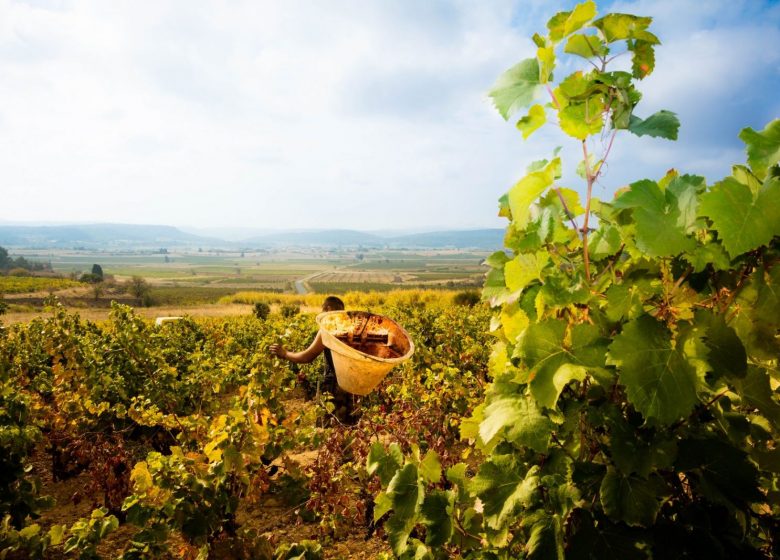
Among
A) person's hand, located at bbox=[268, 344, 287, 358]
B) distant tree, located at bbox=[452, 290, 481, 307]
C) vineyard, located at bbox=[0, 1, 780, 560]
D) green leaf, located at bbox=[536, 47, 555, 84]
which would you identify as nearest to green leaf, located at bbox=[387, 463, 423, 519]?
vineyard, located at bbox=[0, 1, 780, 560]

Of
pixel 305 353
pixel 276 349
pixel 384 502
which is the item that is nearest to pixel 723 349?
pixel 384 502

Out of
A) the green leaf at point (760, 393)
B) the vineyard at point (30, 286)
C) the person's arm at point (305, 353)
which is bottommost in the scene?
the vineyard at point (30, 286)

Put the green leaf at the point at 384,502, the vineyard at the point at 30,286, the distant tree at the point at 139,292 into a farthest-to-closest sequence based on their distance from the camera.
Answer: the distant tree at the point at 139,292 < the vineyard at the point at 30,286 < the green leaf at the point at 384,502

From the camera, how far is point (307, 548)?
1736mm

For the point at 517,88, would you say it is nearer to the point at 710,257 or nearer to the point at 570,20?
the point at 570,20

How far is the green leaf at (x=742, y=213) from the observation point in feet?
2.42

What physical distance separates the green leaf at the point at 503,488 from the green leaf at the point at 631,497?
18 centimetres

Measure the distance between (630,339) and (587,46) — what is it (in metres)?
0.66

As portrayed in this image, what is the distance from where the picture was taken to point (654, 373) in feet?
2.73

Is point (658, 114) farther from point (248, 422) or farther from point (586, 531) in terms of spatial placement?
point (248, 422)

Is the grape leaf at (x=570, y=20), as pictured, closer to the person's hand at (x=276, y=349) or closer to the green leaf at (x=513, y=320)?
the green leaf at (x=513, y=320)

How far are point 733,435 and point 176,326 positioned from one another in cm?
1136

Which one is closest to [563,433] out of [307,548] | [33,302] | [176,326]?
[307,548]

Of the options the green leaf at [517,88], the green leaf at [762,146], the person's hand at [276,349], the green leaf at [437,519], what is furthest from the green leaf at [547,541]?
the person's hand at [276,349]
